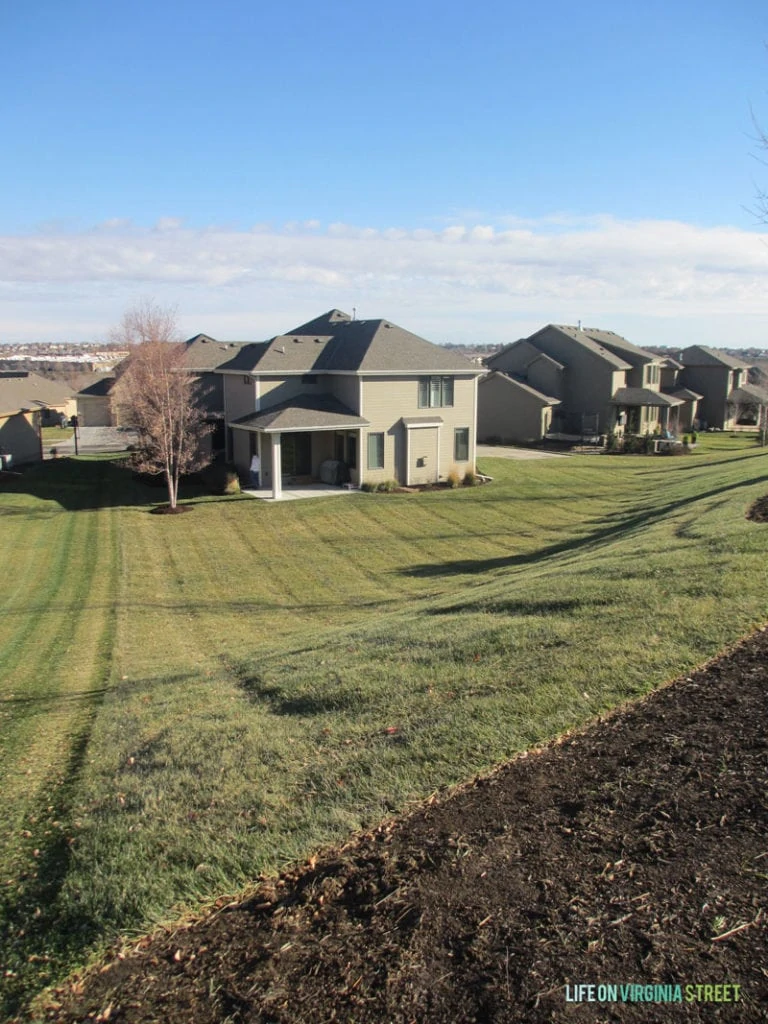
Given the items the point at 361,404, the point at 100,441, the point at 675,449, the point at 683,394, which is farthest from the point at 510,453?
the point at 100,441

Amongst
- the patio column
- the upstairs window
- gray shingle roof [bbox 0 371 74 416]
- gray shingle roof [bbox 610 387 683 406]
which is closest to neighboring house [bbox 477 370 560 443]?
gray shingle roof [bbox 610 387 683 406]

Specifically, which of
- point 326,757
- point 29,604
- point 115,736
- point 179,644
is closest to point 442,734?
point 326,757

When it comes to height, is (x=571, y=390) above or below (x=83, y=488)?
above

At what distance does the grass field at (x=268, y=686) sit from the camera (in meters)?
4.80

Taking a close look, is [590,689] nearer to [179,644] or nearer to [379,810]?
[379,810]

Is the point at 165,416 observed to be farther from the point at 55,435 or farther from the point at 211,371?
the point at 55,435

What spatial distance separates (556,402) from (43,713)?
144 feet

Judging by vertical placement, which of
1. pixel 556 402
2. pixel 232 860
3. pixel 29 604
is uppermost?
pixel 556 402

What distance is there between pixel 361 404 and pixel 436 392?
3.52m

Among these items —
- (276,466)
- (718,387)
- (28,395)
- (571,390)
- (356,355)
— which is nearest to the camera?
(276,466)

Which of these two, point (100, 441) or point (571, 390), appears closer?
point (100, 441)

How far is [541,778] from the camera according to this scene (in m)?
5.28

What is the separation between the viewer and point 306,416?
29.0 metres

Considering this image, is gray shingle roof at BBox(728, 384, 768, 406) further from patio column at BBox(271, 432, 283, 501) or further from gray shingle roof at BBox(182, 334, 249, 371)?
patio column at BBox(271, 432, 283, 501)
